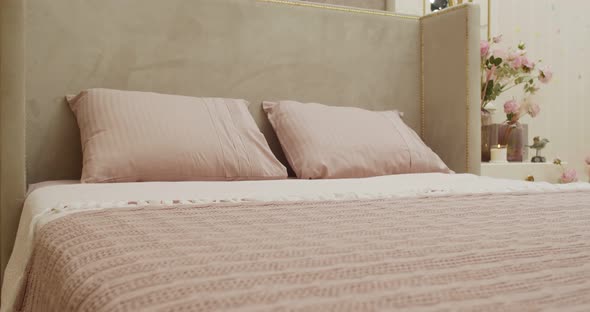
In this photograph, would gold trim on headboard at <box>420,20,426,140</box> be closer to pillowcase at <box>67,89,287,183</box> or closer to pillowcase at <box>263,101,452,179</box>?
pillowcase at <box>263,101,452,179</box>

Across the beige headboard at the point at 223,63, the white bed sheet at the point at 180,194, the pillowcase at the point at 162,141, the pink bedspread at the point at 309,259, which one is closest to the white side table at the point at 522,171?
the beige headboard at the point at 223,63

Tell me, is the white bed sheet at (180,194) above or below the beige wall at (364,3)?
below

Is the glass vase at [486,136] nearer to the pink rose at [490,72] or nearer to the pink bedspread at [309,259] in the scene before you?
the pink rose at [490,72]

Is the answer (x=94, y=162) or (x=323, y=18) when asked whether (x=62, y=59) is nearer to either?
(x=94, y=162)

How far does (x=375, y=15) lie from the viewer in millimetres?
2453

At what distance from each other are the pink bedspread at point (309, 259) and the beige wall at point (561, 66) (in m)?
2.63

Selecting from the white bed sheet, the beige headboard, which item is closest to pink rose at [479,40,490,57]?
the beige headboard

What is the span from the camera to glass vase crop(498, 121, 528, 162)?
8.73 feet

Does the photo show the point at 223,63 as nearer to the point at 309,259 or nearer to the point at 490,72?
the point at 490,72

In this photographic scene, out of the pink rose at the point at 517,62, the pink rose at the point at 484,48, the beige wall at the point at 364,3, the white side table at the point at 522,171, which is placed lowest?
the white side table at the point at 522,171

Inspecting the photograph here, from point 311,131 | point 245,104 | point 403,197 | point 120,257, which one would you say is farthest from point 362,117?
point 120,257

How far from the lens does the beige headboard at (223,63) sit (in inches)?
61.3

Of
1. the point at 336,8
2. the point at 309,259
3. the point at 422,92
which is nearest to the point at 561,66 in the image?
the point at 422,92

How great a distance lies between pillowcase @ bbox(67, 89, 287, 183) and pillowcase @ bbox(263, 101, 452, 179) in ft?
0.41
